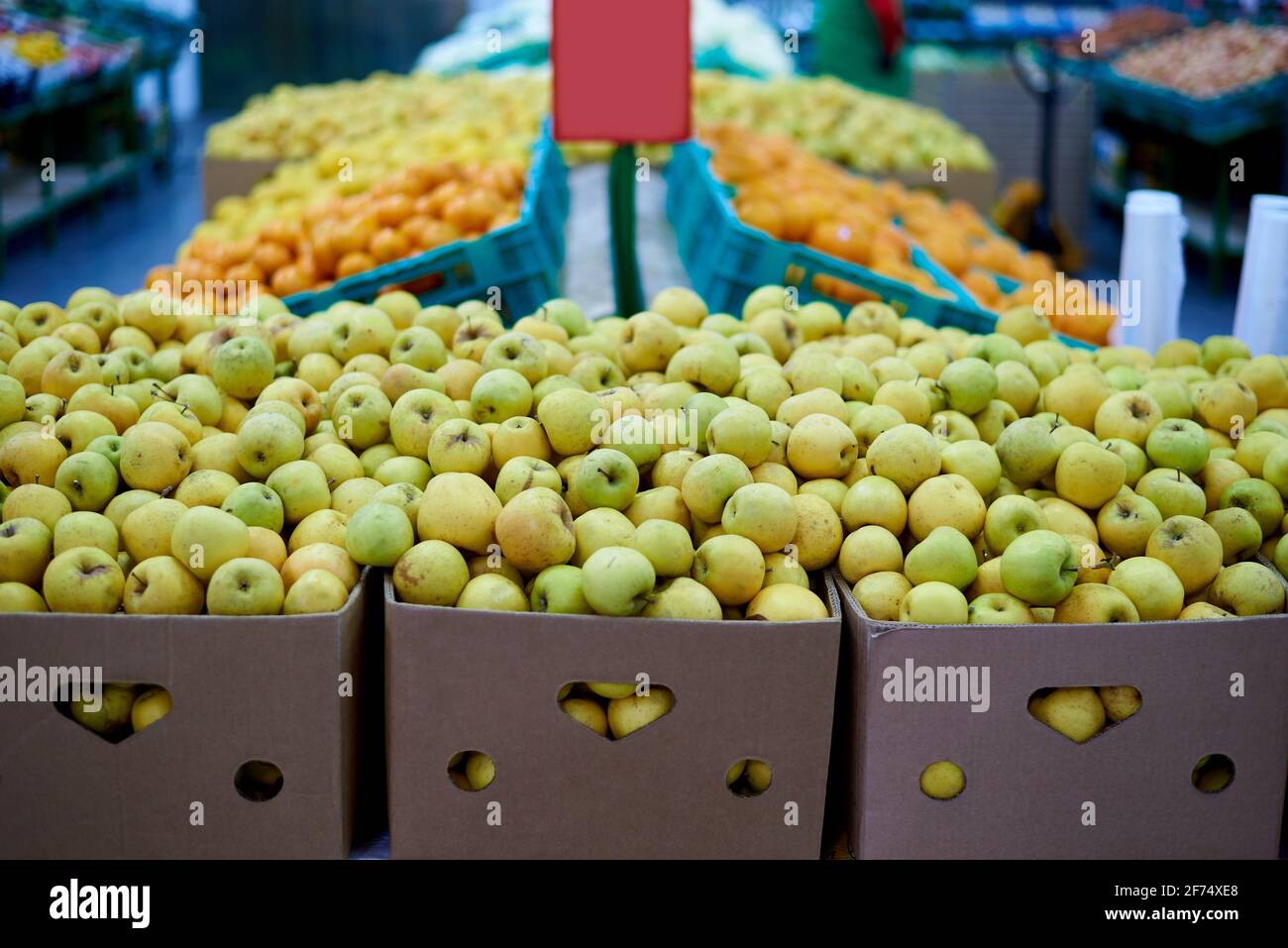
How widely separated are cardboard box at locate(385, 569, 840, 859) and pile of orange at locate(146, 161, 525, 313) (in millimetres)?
1912

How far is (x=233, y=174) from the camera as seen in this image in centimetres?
Result: 585

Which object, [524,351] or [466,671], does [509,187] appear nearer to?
Answer: [524,351]

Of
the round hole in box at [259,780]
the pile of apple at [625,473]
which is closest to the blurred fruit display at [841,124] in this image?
the pile of apple at [625,473]

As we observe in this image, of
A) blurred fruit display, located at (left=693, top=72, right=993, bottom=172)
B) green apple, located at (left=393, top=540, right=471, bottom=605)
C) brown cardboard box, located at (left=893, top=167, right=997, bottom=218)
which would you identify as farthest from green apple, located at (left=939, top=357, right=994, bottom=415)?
brown cardboard box, located at (left=893, top=167, right=997, bottom=218)

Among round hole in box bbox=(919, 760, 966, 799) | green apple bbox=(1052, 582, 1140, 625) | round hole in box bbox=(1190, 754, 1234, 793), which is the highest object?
green apple bbox=(1052, 582, 1140, 625)

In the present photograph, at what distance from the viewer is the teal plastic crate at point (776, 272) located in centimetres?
333

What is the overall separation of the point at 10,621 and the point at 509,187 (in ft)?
8.37

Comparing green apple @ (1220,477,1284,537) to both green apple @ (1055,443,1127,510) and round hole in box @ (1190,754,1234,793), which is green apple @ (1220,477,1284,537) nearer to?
green apple @ (1055,443,1127,510)

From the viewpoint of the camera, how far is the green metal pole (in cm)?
333

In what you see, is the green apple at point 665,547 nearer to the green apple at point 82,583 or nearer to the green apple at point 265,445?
the green apple at point 265,445

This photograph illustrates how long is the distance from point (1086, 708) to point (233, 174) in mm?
5213

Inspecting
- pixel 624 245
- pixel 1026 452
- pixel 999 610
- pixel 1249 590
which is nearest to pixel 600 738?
pixel 999 610

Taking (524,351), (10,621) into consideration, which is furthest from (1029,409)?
(10,621)

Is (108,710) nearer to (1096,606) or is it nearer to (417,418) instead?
(417,418)
